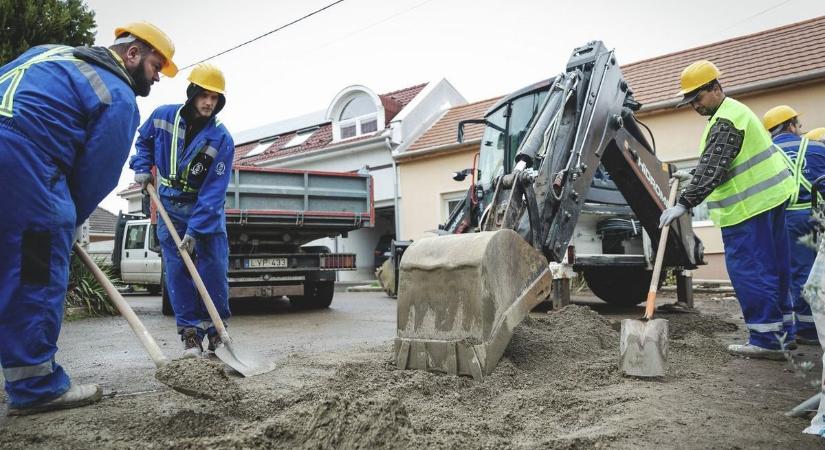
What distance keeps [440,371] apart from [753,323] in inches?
90.6

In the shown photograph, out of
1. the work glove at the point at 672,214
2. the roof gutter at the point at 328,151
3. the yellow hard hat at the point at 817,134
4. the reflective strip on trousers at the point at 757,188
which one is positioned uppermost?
the roof gutter at the point at 328,151

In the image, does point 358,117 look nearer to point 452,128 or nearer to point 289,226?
point 452,128

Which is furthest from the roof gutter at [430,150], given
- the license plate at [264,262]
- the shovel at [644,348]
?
the shovel at [644,348]

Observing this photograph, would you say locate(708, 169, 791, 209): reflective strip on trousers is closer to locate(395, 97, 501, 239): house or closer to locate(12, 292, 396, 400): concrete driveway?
locate(12, 292, 396, 400): concrete driveway

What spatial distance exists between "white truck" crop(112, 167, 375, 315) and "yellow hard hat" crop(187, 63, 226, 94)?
391 centimetres

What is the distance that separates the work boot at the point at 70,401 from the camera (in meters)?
2.81

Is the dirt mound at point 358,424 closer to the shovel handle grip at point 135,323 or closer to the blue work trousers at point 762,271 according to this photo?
the shovel handle grip at point 135,323

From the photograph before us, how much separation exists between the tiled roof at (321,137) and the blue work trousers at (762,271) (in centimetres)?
1358

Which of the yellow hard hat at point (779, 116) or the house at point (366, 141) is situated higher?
the house at point (366, 141)

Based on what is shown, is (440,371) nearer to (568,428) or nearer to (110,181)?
(568,428)

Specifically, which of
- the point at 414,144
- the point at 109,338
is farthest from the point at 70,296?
the point at 414,144

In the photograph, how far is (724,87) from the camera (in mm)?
11406

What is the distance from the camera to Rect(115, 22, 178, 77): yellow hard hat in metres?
3.33

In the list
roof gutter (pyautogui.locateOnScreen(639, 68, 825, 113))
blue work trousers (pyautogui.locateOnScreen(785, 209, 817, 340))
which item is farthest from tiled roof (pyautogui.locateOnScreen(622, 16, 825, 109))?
blue work trousers (pyautogui.locateOnScreen(785, 209, 817, 340))
